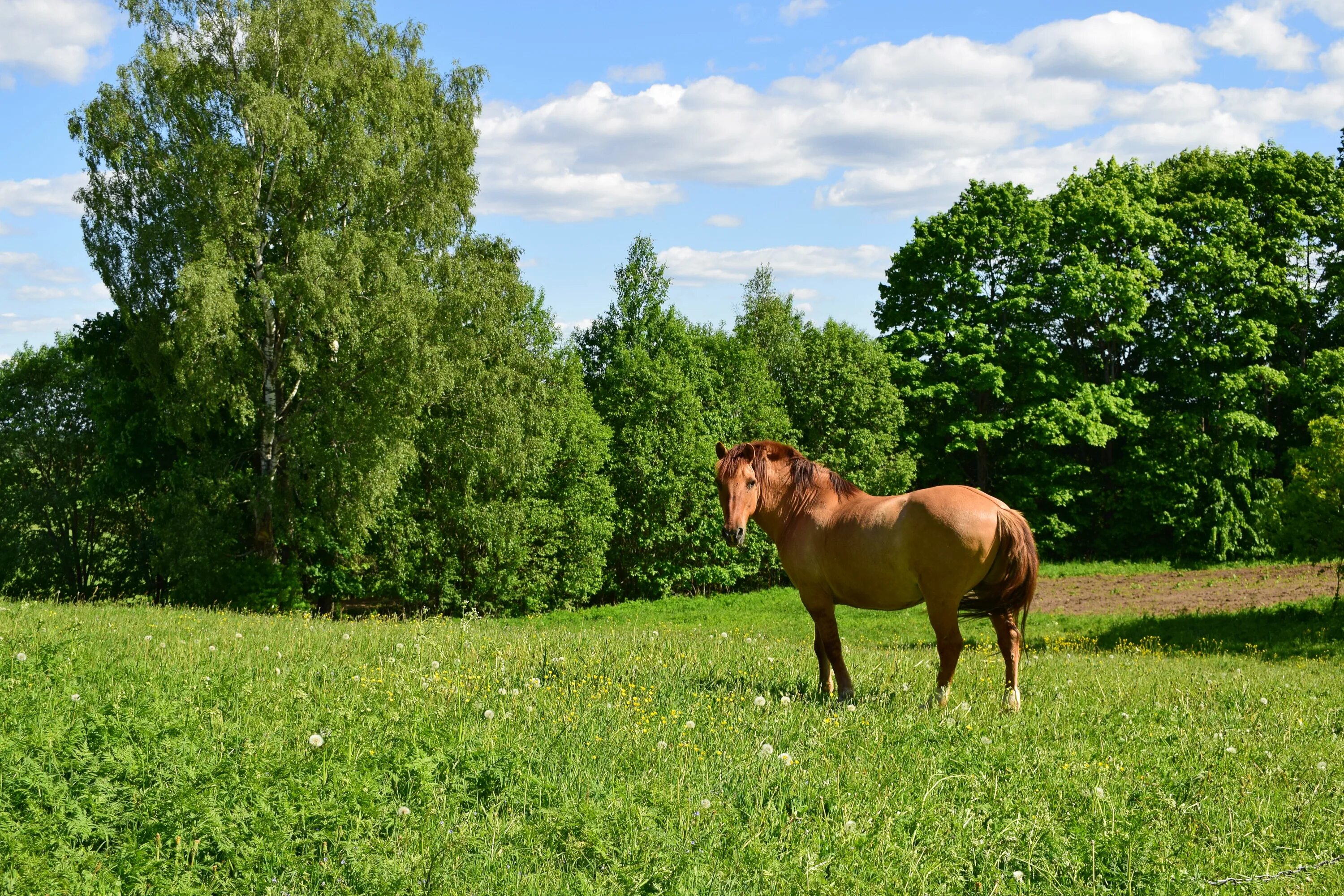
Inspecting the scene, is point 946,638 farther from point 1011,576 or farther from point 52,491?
point 52,491

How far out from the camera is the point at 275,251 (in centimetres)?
2534

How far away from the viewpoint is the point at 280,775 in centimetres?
502

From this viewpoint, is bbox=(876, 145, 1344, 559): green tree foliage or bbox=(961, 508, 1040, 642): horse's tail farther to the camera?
bbox=(876, 145, 1344, 559): green tree foliage

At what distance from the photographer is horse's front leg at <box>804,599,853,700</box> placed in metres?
8.54

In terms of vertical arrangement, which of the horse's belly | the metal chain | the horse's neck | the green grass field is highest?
the horse's neck

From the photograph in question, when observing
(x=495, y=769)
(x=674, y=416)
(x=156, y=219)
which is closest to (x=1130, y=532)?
(x=674, y=416)

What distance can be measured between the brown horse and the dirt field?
59.4ft

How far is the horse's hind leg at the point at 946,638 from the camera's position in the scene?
8328mm

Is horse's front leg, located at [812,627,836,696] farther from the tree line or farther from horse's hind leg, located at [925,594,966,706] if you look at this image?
the tree line

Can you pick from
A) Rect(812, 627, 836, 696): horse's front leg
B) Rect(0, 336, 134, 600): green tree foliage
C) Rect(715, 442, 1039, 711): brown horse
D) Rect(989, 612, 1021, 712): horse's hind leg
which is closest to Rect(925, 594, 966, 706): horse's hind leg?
Rect(715, 442, 1039, 711): brown horse

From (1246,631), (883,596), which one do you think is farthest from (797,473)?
(1246,631)

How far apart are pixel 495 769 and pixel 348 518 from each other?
70.8 ft

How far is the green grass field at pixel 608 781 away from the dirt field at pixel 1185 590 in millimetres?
17277

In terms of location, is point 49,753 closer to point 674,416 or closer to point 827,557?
point 827,557
